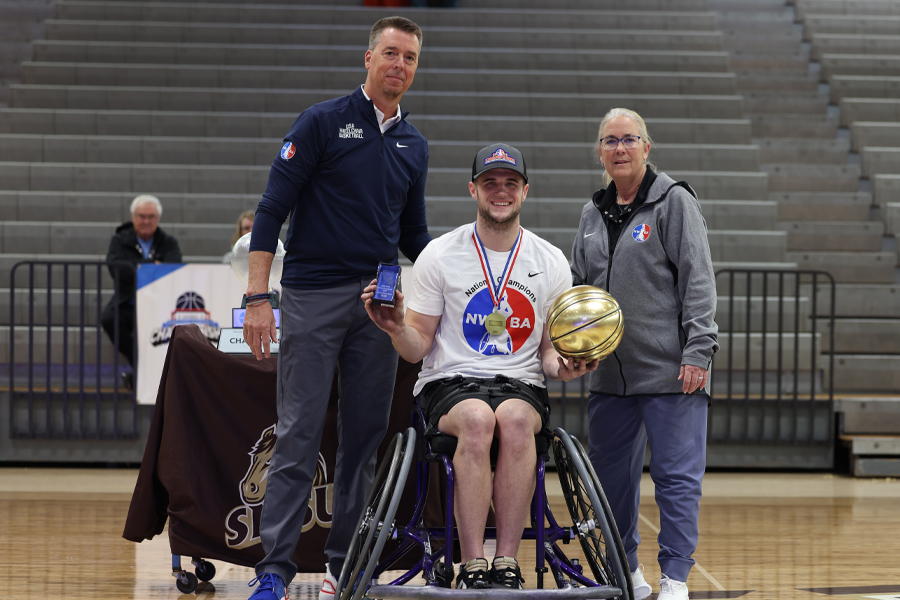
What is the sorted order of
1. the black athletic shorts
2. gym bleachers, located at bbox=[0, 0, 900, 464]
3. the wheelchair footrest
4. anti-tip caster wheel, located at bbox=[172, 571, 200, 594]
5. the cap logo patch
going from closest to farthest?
1. the wheelchair footrest
2. the black athletic shorts
3. the cap logo patch
4. anti-tip caster wheel, located at bbox=[172, 571, 200, 594]
5. gym bleachers, located at bbox=[0, 0, 900, 464]

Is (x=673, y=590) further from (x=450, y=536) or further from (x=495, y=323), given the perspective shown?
(x=495, y=323)

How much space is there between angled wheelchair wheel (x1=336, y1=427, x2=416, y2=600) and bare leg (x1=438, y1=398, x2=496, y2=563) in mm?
135

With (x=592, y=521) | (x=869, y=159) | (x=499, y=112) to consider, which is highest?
(x=499, y=112)

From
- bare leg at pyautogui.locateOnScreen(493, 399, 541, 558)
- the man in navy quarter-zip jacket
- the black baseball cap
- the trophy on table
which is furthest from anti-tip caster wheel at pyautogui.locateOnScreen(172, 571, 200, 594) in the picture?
the black baseball cap

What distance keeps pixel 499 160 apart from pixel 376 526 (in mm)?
1058

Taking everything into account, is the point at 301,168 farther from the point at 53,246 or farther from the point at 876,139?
the point at 876,139

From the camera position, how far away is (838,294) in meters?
6.53

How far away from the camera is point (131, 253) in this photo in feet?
19.1

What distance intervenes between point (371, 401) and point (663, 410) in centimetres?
91

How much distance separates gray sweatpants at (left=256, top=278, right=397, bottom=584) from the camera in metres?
2.64

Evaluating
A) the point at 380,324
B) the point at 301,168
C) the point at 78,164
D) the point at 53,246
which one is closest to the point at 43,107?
the point at 78,164

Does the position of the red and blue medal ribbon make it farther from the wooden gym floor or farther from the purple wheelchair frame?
the wooden gym floor

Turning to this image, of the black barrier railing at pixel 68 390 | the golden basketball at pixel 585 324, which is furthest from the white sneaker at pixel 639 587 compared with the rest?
the black barrier railing at pixel 68 390

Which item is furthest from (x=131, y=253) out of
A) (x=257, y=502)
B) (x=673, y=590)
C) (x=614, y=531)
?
(x=614, y=531)
